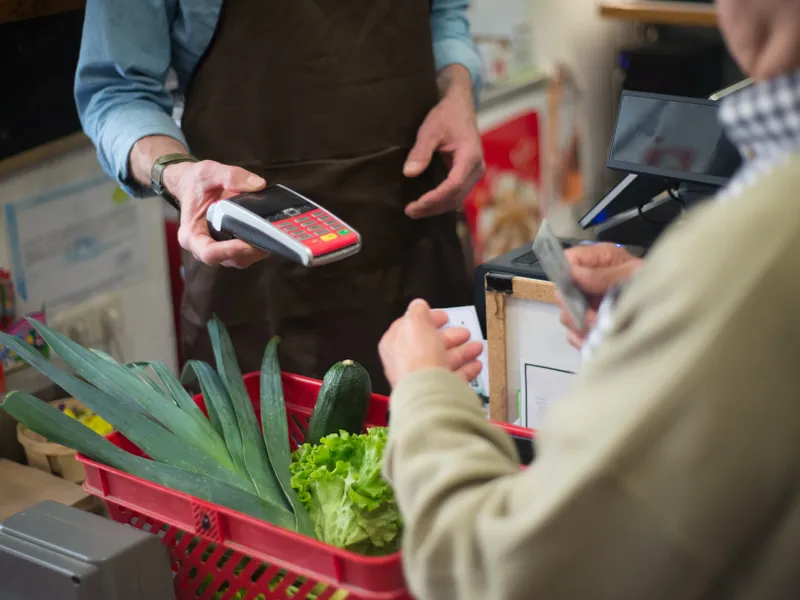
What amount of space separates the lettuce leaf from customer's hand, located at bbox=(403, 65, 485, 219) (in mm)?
503

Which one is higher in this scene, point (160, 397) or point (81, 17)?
point (81, 17)

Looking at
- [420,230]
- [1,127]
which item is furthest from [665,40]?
[1,127]

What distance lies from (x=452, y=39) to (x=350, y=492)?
0.93 m

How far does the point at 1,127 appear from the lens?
1.63 m

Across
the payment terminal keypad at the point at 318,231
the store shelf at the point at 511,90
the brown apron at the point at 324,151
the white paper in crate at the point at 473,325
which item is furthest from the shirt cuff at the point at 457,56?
the store shelf at the point at 511,90

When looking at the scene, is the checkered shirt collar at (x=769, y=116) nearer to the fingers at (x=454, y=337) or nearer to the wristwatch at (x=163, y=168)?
the fingers at (x=454, y=337)

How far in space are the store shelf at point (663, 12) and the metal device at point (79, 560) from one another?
2377 millimetres

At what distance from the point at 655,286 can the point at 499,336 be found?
573 millimetres

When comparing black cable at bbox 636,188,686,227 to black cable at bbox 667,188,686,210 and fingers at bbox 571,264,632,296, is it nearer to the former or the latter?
black cable at bbox 667,188,686,210

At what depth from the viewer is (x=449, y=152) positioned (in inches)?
55.3

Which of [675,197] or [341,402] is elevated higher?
[675,197]

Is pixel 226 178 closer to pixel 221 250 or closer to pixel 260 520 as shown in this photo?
pixel 221 250

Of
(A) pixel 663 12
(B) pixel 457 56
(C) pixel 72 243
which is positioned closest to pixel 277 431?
(B) pixel 457 56

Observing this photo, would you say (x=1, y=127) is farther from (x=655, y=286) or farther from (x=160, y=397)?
(x=655, y=286)
